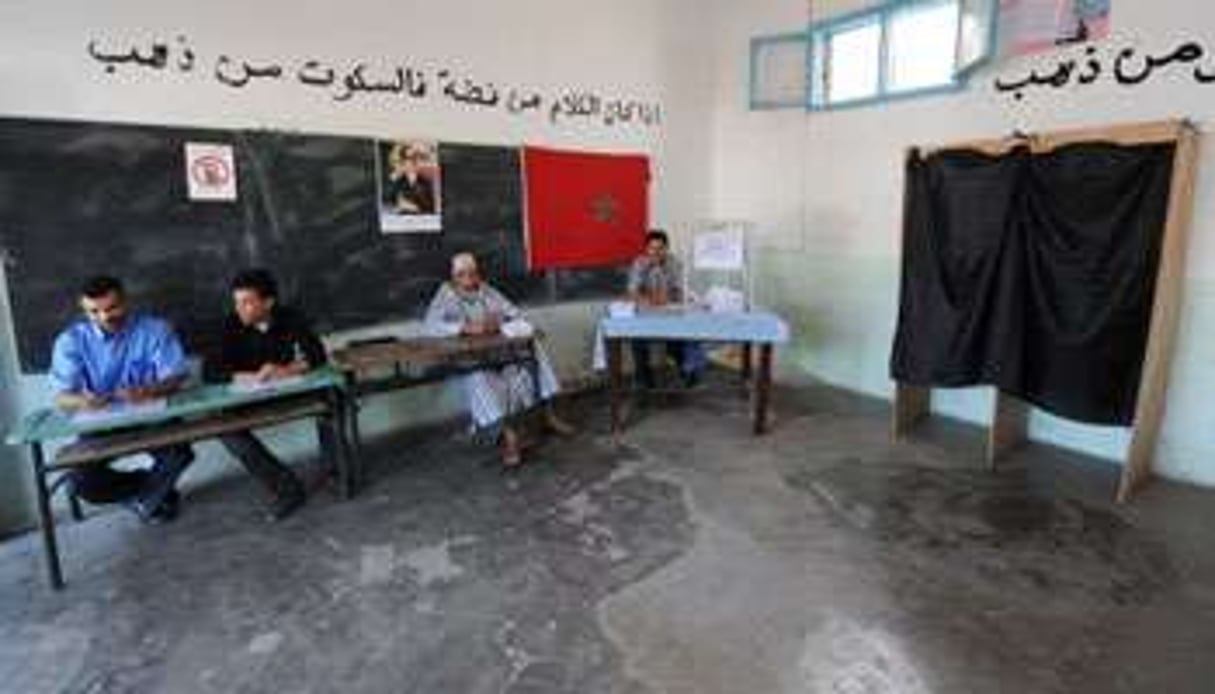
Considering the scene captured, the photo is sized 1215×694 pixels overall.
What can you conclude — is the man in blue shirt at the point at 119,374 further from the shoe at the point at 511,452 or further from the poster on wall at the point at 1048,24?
the poster on wall at the point at 1048,24

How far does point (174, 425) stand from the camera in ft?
9.94

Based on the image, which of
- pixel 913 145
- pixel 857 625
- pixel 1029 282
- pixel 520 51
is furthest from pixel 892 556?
pixel 520 51

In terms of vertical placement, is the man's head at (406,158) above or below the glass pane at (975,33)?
below

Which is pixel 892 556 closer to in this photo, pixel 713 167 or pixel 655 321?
pixel 655 321

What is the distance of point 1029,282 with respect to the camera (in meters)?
3.74

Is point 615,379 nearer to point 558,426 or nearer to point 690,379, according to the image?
point 558,426

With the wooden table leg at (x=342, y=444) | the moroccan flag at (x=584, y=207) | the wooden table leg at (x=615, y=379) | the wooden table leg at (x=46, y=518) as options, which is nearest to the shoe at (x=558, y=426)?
the wooden table leg at (x=615, y=379)

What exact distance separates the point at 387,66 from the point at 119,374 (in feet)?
7.12

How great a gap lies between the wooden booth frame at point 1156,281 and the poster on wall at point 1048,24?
58 centimetres

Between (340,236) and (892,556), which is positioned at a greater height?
(340,236)

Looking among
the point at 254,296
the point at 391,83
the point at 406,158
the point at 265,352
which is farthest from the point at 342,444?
the point at 391,83

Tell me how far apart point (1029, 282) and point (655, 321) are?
80.3 inches

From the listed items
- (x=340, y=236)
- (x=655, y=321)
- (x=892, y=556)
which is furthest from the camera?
(x=655, y=321)

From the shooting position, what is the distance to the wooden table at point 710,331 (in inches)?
163
